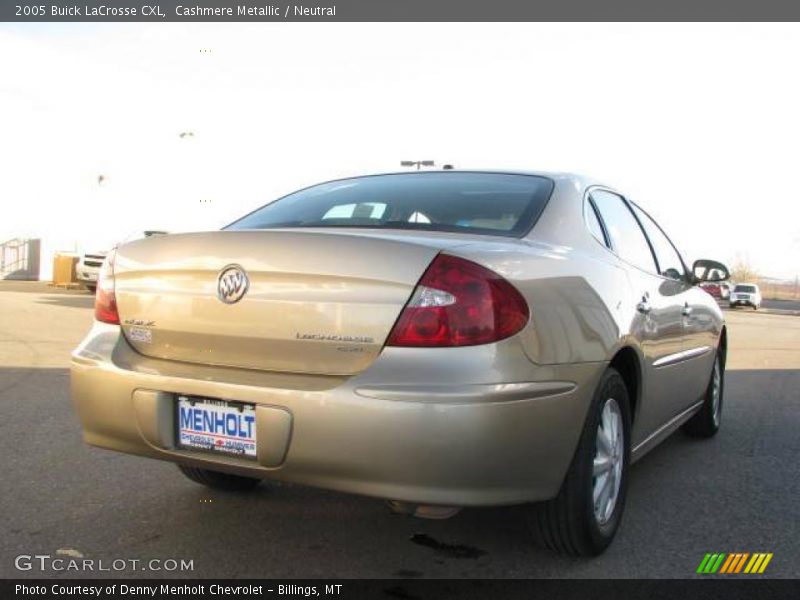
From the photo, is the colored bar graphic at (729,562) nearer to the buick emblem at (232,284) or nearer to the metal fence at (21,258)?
the buick emblem at (232,284)

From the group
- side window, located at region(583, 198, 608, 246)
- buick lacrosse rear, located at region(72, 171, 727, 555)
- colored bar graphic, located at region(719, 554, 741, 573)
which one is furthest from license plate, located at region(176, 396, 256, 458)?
colored bar graphic, located at region(719, 554, 741, 573)

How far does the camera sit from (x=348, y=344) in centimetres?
241

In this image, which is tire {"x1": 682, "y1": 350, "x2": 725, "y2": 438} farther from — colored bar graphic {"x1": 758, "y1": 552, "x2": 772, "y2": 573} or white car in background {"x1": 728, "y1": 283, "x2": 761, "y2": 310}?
white car in background {"x1": 728, "y1": 283, "x2": 761, "y2": 310}

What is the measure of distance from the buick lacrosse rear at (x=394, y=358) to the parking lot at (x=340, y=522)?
0.28 metres

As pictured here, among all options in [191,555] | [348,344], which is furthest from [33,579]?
[348,344]

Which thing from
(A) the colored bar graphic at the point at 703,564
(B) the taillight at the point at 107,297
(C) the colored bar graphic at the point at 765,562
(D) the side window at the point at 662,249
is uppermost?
(D) the side window at the point at 662,249

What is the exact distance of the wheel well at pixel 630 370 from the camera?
316 centimetres

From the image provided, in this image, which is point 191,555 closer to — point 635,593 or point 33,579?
point 33,579

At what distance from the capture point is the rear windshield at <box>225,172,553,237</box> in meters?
3.02

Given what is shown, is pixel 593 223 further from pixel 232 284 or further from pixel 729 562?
pixel 232 284

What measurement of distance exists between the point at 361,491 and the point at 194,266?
3.24ft

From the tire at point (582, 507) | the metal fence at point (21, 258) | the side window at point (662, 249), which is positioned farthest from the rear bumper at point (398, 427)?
the metal fence at point (21, 258)

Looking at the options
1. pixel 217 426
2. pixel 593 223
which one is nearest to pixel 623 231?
pixel 593 223

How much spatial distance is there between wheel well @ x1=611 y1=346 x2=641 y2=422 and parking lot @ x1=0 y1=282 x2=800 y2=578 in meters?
0.54
